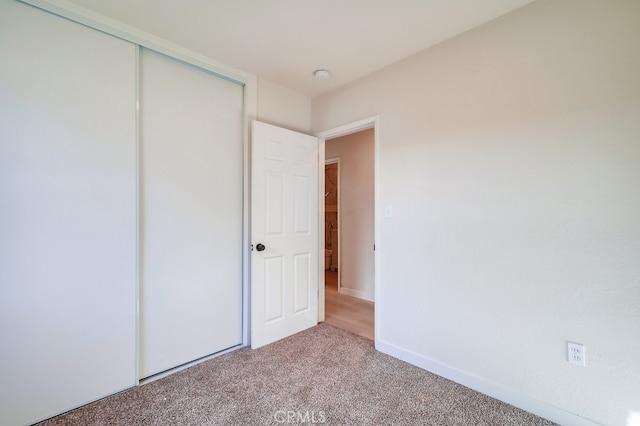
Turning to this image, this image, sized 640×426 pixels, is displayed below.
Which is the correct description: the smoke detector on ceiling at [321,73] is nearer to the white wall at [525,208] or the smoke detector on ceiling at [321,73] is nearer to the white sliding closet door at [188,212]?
the white wall at [525,208]

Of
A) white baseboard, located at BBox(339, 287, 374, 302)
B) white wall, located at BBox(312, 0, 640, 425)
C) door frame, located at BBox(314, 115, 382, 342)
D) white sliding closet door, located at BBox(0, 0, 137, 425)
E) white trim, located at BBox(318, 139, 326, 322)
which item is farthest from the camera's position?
white baseboard, located at BBox(339, 287, 374, 302)

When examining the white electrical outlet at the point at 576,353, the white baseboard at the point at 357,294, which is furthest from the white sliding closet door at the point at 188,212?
the white electrical outlet at the point at 576,353

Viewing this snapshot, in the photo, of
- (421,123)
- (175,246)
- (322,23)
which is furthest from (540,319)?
(175,246)

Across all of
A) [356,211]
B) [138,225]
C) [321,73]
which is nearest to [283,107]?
[321,73]

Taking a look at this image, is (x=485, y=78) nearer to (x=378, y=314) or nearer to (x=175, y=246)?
(x=378, y=314)

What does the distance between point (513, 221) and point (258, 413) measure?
1.99 metres

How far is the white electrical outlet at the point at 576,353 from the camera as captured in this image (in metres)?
1.54

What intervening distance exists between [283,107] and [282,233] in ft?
4.34

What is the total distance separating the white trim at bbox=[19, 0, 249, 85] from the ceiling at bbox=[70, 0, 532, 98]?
4 centimetres

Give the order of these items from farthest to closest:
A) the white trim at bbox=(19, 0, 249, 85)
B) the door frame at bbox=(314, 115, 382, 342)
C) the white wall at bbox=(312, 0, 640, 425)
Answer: the door frame at bbox=(314, 115, 382, 342)
the white trim at bbox=(19, 0, 249, 85)
the white wall at bbox=(312, 0, 640, 425)

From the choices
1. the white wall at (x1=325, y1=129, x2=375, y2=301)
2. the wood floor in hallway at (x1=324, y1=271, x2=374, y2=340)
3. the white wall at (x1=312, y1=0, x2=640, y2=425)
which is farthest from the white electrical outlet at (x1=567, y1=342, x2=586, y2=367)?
the white wall at (x1=325, y1=129, x2=375, y2=301)

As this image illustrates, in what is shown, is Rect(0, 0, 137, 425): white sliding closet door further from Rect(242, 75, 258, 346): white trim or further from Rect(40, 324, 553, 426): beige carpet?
Rect(242, 75, 258, 346): white trim

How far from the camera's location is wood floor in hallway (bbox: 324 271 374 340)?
2977mm

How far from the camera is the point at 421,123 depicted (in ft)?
7.37
